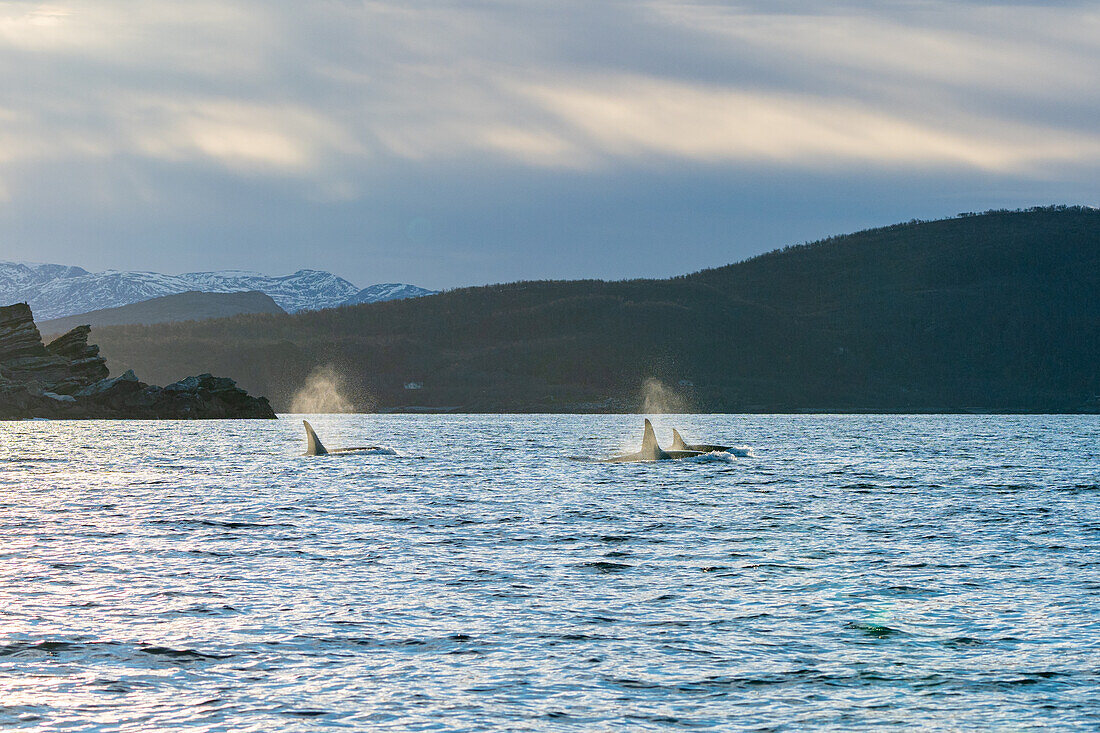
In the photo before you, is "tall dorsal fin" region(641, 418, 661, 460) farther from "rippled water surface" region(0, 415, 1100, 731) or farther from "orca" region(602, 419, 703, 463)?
"rippled water surface" region(0, 415, 1100, 731)

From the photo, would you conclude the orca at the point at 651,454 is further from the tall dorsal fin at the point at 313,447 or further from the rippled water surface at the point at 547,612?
the rippled water surface at the point at 547,612

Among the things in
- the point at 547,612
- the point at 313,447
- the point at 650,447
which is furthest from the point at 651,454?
the point at 547,612

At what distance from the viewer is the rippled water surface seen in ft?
50.9

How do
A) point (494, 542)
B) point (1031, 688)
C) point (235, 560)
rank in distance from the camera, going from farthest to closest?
point (494, 542) < point (235, 560) < point (1031, 688)

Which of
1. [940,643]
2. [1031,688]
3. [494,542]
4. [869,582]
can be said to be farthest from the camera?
[494,542]

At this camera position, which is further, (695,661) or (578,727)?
(695,661)

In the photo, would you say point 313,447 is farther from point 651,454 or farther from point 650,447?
point 651,454

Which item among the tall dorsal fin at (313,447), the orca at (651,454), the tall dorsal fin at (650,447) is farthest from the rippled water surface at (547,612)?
the tall dorsal fin at (313,447)

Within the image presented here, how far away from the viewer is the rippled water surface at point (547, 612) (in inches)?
611

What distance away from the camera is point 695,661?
1805cm

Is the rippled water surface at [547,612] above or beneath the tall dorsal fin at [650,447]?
beneath

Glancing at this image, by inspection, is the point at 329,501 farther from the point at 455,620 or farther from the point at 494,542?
the point at 455,620

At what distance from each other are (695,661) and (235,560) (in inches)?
587

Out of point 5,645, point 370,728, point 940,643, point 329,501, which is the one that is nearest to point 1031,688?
point 940,643
